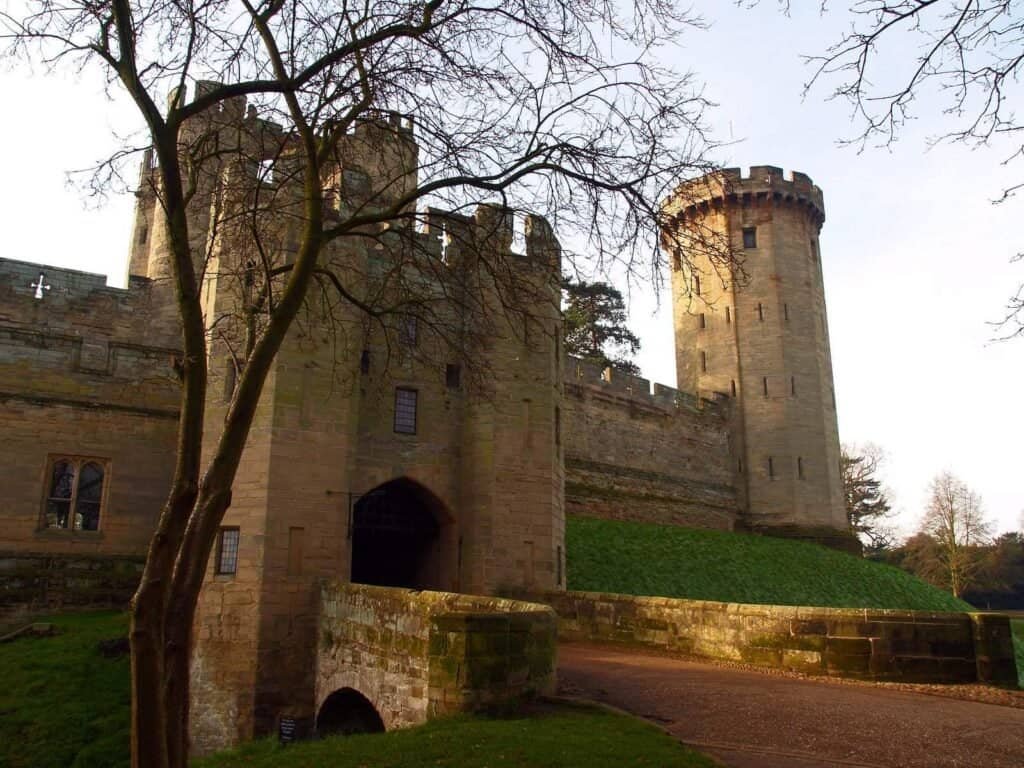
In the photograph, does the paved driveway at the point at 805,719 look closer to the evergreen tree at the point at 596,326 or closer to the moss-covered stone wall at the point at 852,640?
the moss-covered stone wall at the point at 852,640

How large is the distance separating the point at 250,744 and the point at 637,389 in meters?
24.3

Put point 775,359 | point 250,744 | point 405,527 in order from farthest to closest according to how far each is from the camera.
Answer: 1. point 775,359
2. point 405,527
3. point 250,744

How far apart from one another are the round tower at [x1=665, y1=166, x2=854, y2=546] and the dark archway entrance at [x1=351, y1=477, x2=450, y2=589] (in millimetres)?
21198

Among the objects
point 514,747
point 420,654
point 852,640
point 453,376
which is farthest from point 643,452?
point 514,747

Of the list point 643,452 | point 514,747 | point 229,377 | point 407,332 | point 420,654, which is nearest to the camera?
point 514,747

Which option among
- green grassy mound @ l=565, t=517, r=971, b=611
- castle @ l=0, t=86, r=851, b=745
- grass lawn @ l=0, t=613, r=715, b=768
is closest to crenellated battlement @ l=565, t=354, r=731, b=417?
green grassy mound @ l=565, t=517, r=971, b=611

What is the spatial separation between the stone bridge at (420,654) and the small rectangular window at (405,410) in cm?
409

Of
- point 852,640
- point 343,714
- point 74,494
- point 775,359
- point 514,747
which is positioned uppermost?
point 775,359

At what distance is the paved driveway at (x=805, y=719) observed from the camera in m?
6.89

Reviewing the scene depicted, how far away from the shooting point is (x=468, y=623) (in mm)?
8492

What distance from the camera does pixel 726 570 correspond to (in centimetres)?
2612

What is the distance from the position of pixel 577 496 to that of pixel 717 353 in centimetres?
1267

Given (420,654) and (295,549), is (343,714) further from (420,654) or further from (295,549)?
(420,654)

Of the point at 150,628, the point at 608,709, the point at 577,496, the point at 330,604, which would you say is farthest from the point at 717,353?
the point at 150,628
